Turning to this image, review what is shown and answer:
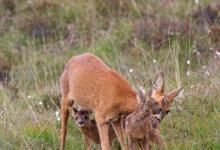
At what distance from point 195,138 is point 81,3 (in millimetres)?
7188

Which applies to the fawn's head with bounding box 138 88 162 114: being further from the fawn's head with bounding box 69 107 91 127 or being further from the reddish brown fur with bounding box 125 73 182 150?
the fawn's head with bounding box 69 107 91 127

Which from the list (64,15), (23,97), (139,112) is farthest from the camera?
(64,15)

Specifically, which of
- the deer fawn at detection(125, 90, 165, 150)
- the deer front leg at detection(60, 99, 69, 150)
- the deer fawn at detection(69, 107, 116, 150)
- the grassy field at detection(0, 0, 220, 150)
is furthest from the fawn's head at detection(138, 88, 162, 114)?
the deer front leg at detection(60, 99, 69, 150)

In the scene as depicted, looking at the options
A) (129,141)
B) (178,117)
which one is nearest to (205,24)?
(178,117)

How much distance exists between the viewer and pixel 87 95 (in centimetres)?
876

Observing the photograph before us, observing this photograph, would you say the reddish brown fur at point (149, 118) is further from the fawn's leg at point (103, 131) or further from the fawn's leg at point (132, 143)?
the fawn's leg at point (103, 131)

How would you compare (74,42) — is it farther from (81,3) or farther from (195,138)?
(195,138)

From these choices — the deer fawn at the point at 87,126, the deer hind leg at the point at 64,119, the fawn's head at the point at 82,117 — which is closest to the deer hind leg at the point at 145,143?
the deer fawn at the point at 87,126

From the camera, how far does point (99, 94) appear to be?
860 centimetres

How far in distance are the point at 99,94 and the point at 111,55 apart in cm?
485

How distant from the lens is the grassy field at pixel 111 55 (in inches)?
363

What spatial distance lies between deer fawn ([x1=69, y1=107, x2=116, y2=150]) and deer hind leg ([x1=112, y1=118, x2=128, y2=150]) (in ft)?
0.97

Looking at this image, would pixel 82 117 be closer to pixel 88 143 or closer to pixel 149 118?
pixel 88 143

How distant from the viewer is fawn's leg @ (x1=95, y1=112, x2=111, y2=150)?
8422mm
